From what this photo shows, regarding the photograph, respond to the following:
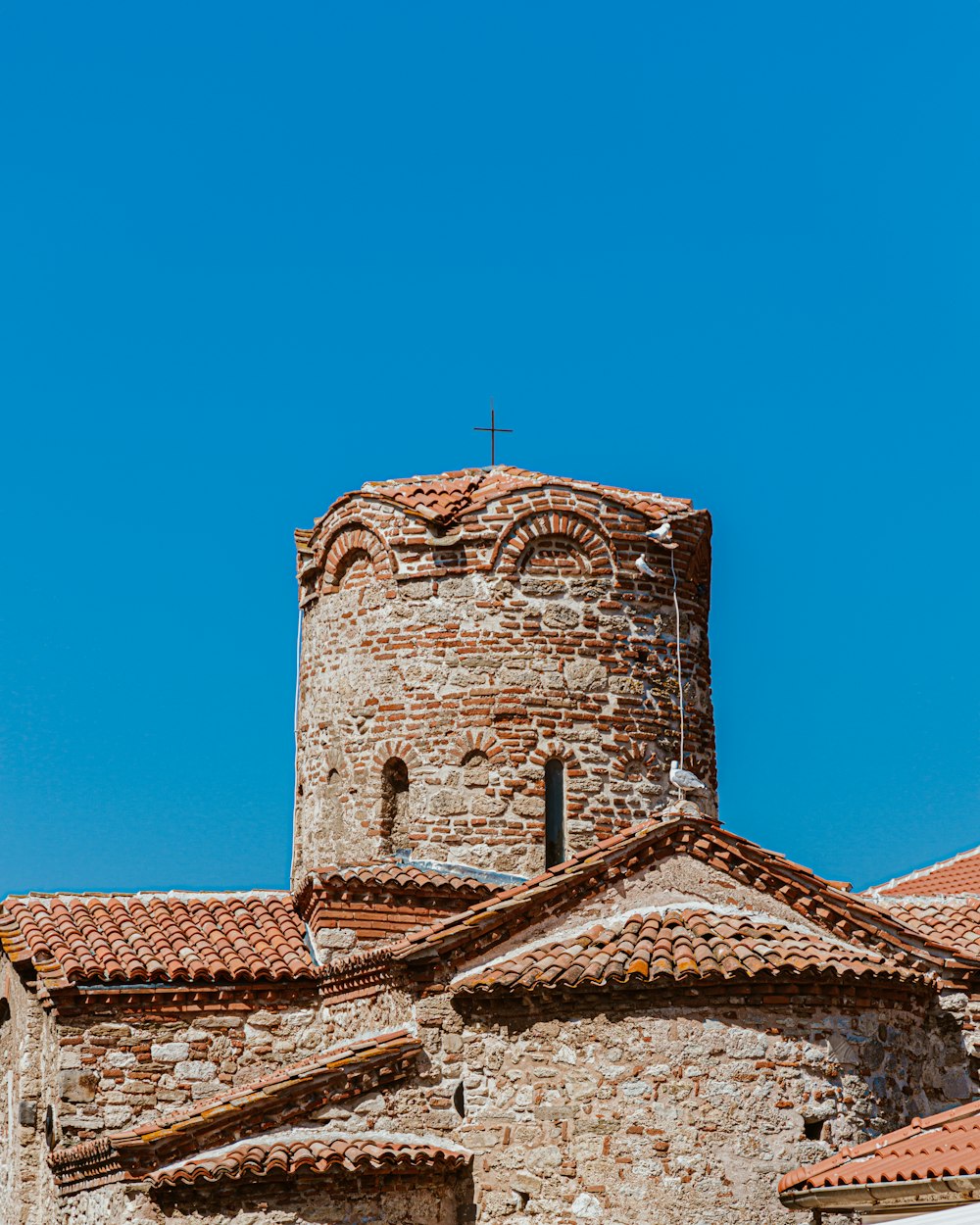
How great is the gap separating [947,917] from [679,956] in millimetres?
3977

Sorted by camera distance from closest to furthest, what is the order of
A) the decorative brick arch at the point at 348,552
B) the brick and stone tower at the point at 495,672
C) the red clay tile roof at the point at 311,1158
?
the red clay tile roof at the point at 311,1158
the brick and stone tower at the point at 495,672
the decorative brick arch at the point at 348,552

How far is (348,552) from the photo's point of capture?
53.7 feet

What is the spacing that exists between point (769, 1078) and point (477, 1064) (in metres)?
2.01

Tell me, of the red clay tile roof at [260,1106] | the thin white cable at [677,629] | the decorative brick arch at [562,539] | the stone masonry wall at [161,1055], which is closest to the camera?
the red clay tile roof at [260,1106]

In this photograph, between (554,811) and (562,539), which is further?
(562,539)

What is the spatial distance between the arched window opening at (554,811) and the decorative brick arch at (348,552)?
2.40 m

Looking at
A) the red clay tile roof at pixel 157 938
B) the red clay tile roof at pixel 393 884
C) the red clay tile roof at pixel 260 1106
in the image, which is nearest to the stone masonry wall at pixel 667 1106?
the red clay tile roof at pixel 260 1106

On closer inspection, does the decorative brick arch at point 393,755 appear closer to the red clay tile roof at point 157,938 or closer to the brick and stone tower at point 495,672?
the brick and stone tower at point 495,672

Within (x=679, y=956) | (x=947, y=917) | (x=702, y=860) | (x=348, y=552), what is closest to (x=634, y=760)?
(x=702, y=860)

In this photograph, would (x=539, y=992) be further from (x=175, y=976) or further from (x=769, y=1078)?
(x=175, y=976)

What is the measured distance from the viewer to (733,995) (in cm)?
1148

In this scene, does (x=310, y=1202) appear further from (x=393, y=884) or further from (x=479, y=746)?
(x=479, y=746)

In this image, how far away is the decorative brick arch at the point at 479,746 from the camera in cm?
1511

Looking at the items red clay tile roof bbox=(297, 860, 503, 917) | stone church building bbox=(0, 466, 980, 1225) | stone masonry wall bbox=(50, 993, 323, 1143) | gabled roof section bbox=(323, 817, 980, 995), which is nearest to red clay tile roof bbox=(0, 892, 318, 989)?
stone church building bbox=(0, 466, 980, 1225)
